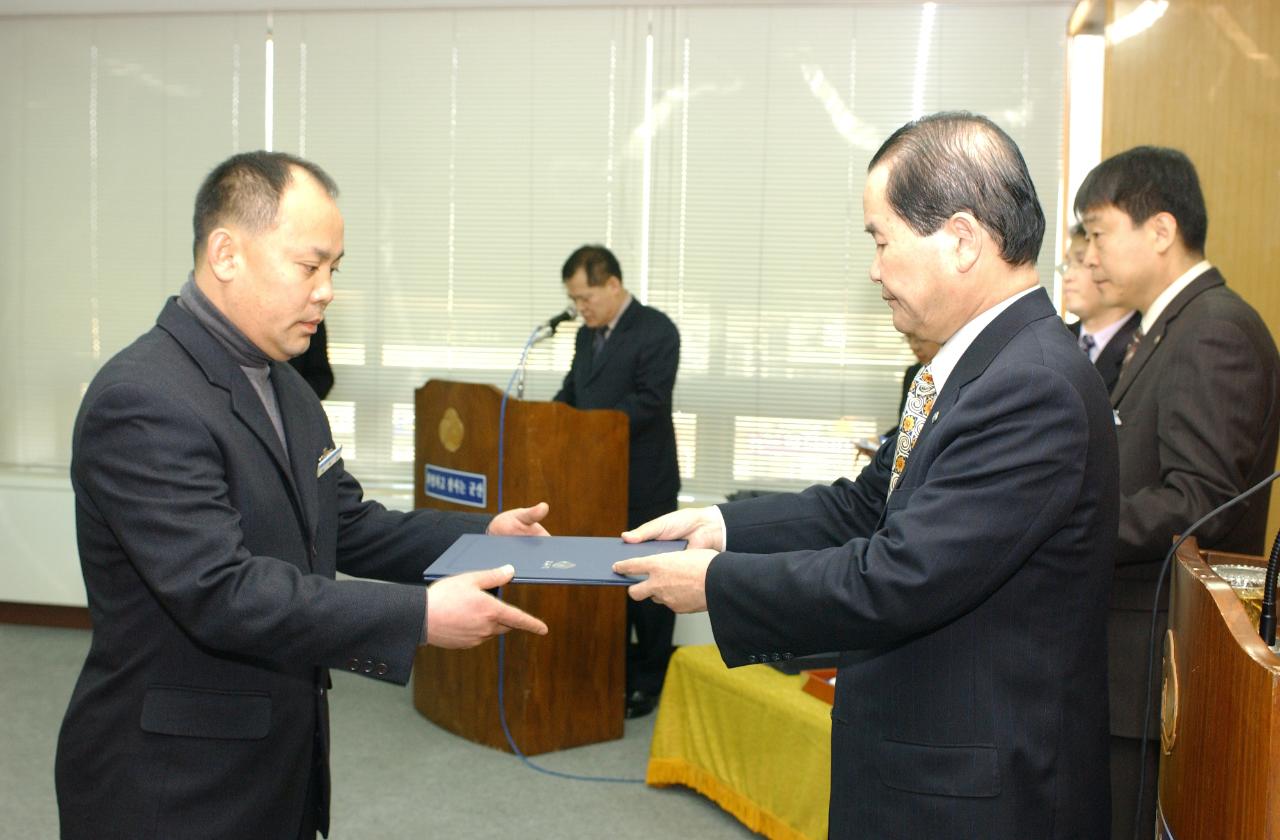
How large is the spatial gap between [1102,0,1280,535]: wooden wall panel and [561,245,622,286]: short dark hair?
205cm

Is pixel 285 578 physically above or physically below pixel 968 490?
below

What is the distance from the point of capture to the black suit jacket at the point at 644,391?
4688 mm

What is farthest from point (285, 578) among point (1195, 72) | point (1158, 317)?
point (1195, 72)

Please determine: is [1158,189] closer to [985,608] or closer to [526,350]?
[985,608]

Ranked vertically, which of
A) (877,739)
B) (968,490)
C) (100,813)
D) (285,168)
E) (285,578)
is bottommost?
(100,813)

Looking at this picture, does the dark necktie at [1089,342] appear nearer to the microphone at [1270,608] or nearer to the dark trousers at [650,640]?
the dark trousers at [650,640]

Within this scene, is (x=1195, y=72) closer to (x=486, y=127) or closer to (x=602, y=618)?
(x=602, y=618)

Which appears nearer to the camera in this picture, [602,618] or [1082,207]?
[1082,207]

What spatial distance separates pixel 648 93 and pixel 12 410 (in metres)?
3.71

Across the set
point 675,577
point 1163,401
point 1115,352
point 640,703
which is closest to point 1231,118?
point 1115,352

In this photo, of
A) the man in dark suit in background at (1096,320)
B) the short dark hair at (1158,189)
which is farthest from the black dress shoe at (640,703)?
the short dark hair at (1158,189)

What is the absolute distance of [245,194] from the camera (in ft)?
5.75

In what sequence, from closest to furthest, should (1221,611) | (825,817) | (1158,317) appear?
1. (1221,611)
2. (1158,317)
3. (825,817)

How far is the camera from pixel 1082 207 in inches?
100
